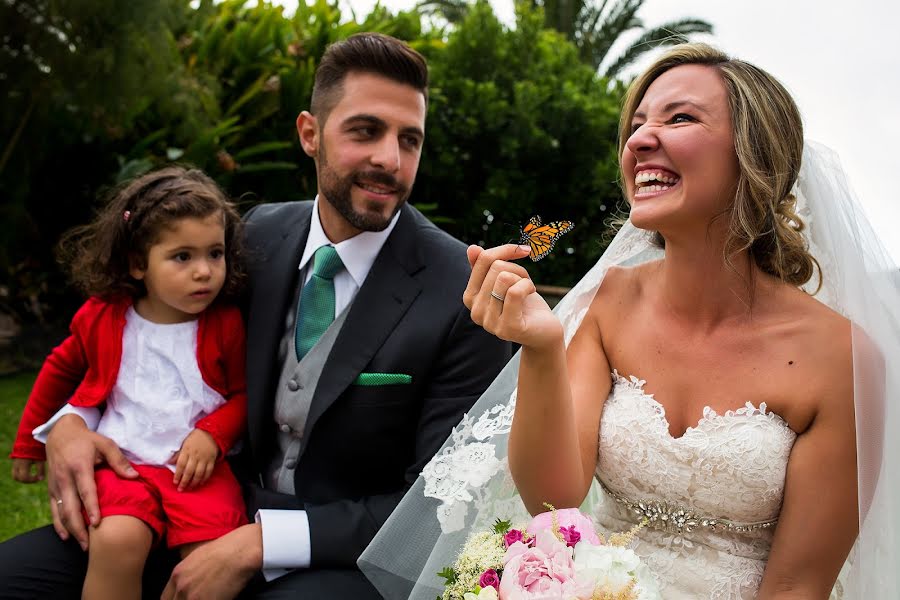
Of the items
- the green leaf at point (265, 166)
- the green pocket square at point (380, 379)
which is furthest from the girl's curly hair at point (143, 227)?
the green leaf at point (265, 166)

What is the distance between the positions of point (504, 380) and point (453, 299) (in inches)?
19.8

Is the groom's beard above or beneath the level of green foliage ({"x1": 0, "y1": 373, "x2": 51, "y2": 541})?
above

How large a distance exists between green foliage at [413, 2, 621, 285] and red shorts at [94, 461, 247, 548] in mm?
4425

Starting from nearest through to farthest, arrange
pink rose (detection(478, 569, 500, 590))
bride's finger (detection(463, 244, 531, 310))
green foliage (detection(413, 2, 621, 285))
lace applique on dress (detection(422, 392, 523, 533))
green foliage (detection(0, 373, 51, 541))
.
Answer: pink rose (detection(478, 569, 500, 590)), bride's finger (detection(463, 244, 531, 310)), lace applique on dress (detection(422, 392, 523, 533)), green foliage (detection(0, 373, 51, 541)), green foliage (detection(413, 2, 621, 285))

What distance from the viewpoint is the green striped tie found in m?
3.02

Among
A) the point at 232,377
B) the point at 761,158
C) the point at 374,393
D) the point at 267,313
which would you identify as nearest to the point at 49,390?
the point at 232,377

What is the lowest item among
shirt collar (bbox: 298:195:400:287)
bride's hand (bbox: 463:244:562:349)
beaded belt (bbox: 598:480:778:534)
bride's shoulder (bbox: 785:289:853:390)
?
beaded belt (bbox: 598:480:778:534)

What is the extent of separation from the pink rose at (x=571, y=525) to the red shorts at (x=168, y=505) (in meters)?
1.38

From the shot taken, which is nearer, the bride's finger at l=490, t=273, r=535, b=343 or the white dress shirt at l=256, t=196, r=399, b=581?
the bride's finger at l=490, t=273, r=535, b=343

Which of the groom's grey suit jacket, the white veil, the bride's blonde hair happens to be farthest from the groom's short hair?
the white veil

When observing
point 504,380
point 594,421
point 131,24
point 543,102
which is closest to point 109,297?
point 504,380

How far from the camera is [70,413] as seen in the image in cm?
302

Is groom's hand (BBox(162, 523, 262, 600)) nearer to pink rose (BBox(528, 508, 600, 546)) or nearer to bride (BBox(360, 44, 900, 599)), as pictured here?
bride (BBox(360, 44, 900, 599))

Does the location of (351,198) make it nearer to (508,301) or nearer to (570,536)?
(508,301)
